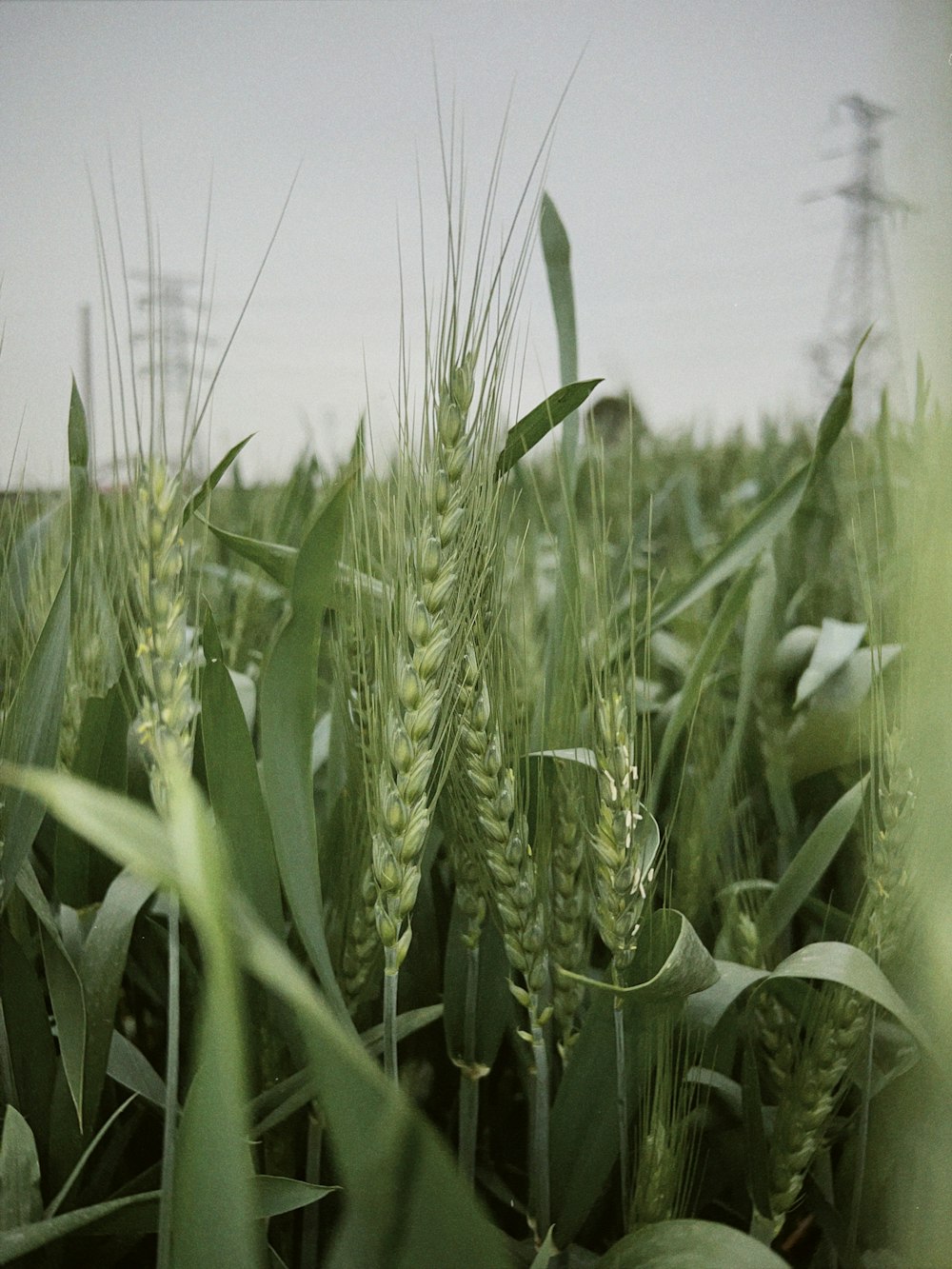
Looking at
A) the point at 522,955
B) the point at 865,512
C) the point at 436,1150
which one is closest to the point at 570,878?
the point at 522,955

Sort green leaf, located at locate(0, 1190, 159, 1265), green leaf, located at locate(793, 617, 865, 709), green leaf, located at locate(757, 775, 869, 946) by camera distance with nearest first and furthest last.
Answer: green leaf, located at locate(0, 1190, 159, 1265)
green leaf, located at locate(757, 775, 869, 946)
green leaf, located at locate(793, 617, 865, 709)

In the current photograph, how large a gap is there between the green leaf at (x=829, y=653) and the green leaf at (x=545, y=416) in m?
0.23

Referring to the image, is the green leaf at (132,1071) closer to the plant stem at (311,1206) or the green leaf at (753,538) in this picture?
the plant stem at (311,1206)

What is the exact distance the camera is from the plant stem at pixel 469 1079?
298 mm

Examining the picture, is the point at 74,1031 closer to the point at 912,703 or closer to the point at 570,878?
the point at 570,878

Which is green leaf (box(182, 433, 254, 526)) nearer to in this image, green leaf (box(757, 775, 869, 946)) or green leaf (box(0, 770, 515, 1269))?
green leaf (box(0, 770, 515, 1269))

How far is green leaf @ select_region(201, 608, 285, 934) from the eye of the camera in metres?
0.25

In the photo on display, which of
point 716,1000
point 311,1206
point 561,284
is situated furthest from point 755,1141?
point 561,284

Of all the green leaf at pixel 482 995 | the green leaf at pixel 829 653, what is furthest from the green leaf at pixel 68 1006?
the green leaf at pixel 829 653

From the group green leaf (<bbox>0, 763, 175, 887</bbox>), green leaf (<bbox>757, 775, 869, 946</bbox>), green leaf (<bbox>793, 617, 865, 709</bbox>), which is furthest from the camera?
green leaf (<bbox>793, 617, 865, 709</bbox>)

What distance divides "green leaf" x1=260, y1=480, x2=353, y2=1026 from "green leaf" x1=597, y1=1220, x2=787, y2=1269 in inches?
4.0

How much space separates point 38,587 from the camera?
14.0 inches

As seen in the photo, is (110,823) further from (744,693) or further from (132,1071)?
(744,693)

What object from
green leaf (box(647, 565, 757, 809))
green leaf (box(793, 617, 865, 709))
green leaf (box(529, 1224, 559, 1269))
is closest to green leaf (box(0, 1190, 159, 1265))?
green leaf (box(529, 1224, 559, 1269))
